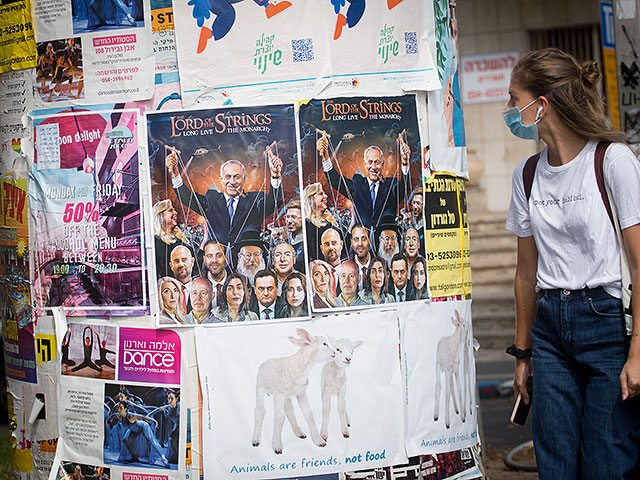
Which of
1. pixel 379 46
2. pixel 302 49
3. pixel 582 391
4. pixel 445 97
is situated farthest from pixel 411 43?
pixel 582 391

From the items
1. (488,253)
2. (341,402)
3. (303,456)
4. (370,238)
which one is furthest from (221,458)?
(488,253)

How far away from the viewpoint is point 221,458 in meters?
3.10

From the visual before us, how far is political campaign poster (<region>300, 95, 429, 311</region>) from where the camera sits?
3.15 m

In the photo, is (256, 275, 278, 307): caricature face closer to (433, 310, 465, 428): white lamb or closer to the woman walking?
(433, 310, 465, 428): white lamb

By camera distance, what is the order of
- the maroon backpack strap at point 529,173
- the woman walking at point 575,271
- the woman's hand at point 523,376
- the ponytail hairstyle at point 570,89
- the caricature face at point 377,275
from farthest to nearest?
the woman's hand at point 523,376, the maroon backpack strap at point 529,173, the caricature face at point 377,275, the ponytail hairstyle at point 570,89, the woman walking at point 575,271

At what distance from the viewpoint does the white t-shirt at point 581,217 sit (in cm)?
295

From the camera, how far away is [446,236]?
3.42 m

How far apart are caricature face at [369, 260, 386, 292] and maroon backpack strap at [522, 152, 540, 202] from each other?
68cm

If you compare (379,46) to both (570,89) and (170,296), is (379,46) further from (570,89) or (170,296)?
(170,296)

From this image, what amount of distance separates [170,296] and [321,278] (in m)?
0.59

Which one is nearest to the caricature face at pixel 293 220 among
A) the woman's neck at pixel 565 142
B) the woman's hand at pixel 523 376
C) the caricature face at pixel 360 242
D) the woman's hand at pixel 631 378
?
the caricature face at pixel 360 242

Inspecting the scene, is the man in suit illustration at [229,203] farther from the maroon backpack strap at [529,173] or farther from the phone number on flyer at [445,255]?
the maroon backpack strap at [529,173]

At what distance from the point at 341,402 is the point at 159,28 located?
1626 millimetres

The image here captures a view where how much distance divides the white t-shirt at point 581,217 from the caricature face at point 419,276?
1.50 ft
